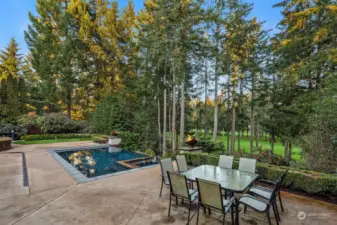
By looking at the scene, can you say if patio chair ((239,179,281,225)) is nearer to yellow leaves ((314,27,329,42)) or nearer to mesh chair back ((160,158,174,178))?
mesh chair back ((160,158,174,178))

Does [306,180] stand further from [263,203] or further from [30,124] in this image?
[30,124]

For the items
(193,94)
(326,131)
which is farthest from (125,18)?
(326,131)

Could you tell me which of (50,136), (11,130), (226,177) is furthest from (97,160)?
(11,130)

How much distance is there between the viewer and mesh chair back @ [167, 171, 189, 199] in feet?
9.18

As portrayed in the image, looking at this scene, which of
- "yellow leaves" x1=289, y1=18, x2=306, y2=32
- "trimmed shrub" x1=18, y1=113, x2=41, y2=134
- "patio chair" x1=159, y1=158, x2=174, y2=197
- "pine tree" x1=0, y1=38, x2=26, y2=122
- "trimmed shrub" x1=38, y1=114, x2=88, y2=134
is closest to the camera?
"patio chair" x1=159, y1=158, x2=174, y2=197

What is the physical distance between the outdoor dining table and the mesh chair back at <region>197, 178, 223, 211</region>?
261mm

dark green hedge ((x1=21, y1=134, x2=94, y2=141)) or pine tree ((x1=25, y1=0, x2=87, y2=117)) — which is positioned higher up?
pine tree ((x1=25, y1=0, x2=87, y2=117))

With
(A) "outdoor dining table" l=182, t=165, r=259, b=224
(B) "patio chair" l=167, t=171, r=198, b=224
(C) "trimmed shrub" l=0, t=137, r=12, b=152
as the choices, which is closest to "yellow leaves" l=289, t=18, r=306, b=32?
(A) "outdoor dining table" l=182, t=165, r=259, b=224

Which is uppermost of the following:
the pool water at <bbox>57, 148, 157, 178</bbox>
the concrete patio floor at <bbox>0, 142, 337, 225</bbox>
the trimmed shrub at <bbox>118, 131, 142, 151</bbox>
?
the trimmed shrub at <bbox>118, 131, 142, 151</bbox>

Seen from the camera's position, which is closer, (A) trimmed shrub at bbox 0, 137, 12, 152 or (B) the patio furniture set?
(B) the patio furniture set

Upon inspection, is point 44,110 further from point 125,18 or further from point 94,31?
point 125,18

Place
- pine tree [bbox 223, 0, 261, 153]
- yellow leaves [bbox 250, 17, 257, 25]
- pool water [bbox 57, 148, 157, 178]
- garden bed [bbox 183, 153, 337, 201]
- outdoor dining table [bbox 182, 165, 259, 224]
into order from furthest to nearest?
yellow leaves [bbox 250, 17, 257, 25]
pine tree [bbox 223, 0, 261, 153]
pool water [bbox 57, 148, 157, 178]
garden bed [bbox 183, 153, 337, 201]
outdoor dining table [bbox 182, 165, 259, 224]

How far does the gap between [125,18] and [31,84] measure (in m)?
13.2

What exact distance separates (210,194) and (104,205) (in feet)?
6.72
